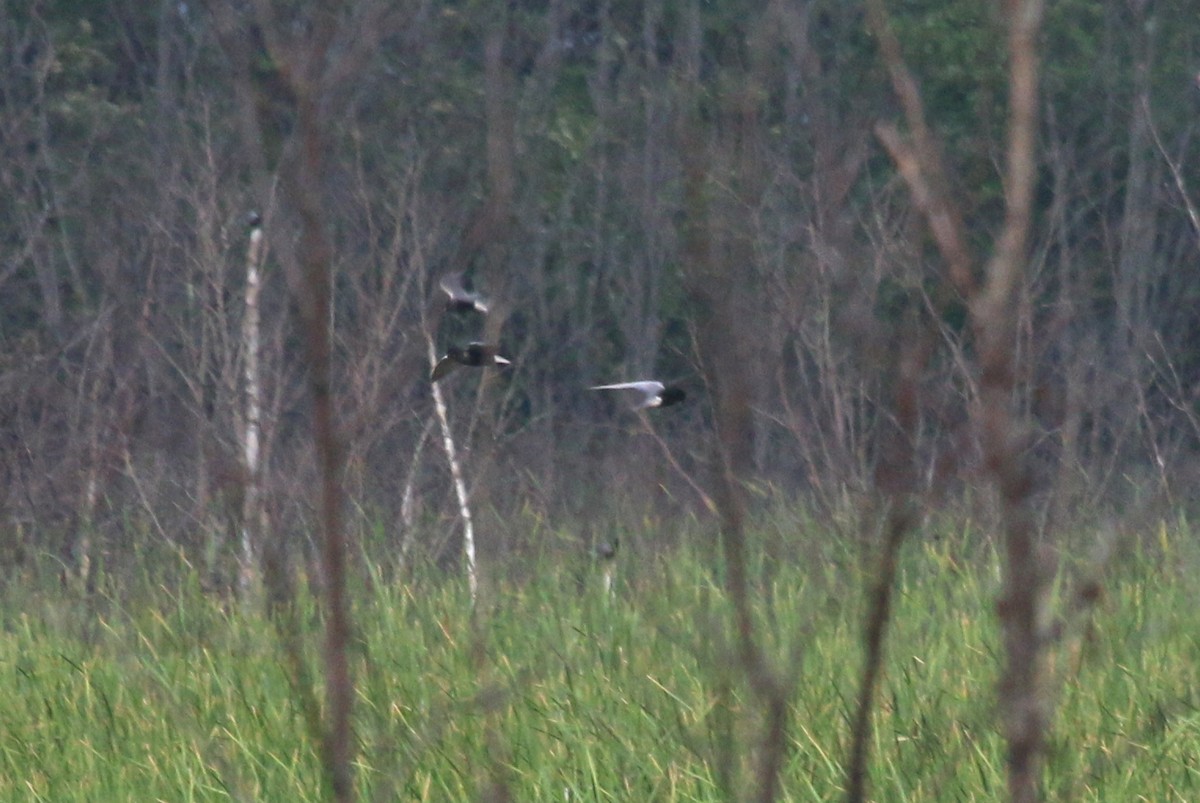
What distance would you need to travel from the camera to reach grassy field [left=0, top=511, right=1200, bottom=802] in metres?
3.25

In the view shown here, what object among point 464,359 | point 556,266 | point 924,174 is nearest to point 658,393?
point 464,359

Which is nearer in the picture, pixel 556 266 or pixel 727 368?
pixel 727 368

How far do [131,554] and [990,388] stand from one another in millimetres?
5556

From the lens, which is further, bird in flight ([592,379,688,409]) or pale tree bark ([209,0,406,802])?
bird in flight ([592,379,688,409])

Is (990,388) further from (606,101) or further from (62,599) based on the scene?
(606,101)

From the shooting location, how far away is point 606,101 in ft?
47.4

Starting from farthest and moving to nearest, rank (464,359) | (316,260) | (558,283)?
(558,283) < (464,359) < (316,260)

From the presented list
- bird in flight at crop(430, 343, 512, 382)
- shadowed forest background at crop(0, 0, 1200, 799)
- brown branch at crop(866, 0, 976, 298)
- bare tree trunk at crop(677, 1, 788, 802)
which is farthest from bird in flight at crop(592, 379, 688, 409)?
brown branch at crop(866, 0, 976, 298)

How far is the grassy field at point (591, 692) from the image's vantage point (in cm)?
325

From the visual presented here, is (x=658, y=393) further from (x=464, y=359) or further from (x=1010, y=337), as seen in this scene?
(x=1010, y=337)

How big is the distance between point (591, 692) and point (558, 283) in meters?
11.7

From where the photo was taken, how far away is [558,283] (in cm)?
1534

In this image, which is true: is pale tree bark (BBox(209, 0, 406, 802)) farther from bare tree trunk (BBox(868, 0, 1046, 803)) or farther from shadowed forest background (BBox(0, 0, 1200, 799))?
bare tree trunk (BBox(868, 0, 1046, 803))

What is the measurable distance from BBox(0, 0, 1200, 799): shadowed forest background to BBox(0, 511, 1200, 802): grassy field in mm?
352
